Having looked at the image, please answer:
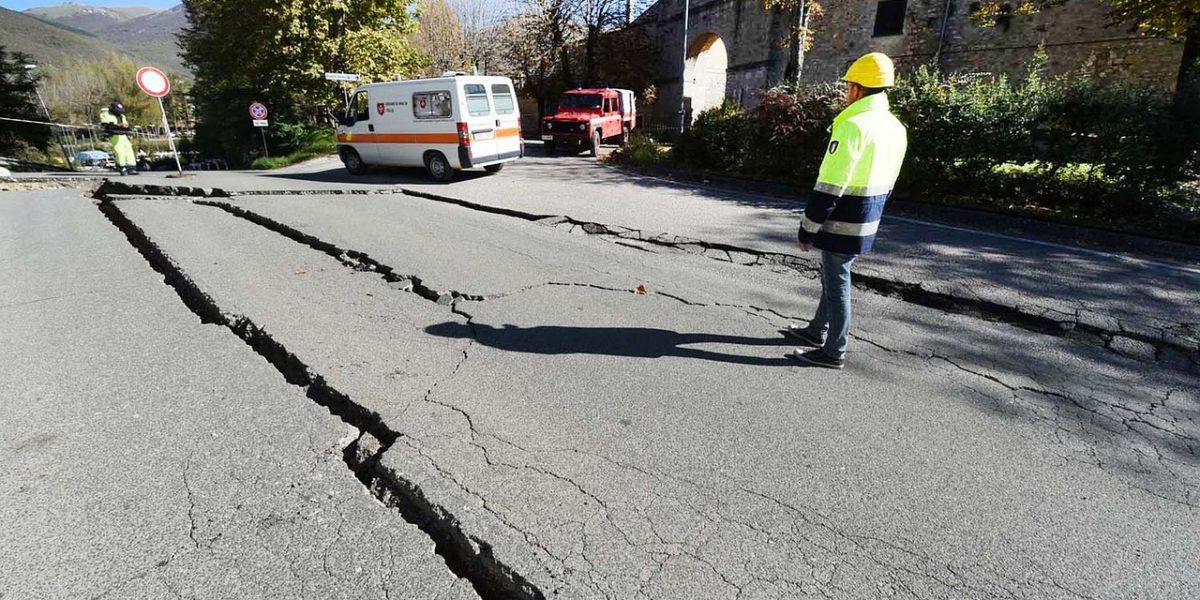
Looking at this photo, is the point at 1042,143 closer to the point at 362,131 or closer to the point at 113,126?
the point at 362,131

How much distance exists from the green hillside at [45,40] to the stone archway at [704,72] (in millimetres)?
157784

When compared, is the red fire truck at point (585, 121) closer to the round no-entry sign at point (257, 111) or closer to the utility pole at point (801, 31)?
the utility pole at point (801, 31)

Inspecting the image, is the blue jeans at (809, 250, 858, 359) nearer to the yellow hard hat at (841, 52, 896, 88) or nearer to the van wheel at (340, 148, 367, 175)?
the yellow hard hat at (841, 52, 896, 88)

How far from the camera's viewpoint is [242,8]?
70.4 ft

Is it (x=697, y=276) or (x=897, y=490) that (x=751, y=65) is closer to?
(x=697, y=276)

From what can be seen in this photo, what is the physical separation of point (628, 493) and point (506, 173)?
13147 millimetres

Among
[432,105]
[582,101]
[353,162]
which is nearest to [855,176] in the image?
[432,105]

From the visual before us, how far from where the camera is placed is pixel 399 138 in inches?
537

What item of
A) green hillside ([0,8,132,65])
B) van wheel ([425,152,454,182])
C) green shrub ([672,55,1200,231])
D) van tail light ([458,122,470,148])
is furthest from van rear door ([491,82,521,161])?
green hillside ([0,8,132,65])

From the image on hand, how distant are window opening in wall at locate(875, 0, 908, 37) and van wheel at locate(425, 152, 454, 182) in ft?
62.7

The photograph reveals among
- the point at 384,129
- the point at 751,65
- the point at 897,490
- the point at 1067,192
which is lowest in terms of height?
the point at 897,490

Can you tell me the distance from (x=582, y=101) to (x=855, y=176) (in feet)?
61.4

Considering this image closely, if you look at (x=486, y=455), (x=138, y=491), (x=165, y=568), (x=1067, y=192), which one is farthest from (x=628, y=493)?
(x=1067, y=192)

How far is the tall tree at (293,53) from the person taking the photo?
21078 millimetres
